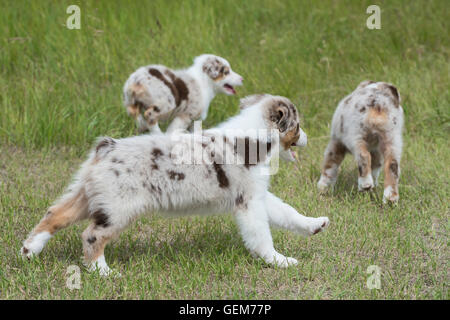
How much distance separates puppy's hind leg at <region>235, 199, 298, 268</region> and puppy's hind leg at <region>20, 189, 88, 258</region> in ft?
4.01

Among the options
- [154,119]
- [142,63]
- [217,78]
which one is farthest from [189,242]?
[142,63]

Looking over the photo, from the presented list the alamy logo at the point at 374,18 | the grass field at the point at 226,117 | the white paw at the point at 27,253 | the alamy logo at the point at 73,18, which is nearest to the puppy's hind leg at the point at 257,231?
the grass field at the point at 226,117

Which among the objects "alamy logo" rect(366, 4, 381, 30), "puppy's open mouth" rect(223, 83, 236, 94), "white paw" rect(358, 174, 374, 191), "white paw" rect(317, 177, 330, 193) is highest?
"alamy logo" rect(366, 4, 381, 30)

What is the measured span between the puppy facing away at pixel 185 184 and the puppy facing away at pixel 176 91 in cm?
275

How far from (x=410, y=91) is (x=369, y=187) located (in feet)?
Answer: 10.1

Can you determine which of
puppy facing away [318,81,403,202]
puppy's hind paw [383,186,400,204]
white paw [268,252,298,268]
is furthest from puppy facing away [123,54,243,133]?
white paw [268,252,298,268]

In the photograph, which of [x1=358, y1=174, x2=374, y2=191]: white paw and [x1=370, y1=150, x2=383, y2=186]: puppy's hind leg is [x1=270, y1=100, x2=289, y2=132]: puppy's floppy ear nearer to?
[x1=358, y1=174, x2=374, y2=191]: white paw

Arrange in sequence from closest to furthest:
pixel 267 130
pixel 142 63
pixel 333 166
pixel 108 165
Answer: pixel 108 165 < pixel 267 130 < pixel 333 166 < pixel 142 63

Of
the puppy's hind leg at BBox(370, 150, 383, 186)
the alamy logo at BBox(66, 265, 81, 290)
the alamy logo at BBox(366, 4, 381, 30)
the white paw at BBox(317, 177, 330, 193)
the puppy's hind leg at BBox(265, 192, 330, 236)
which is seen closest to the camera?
the alamy logo at BBox(66, 265, 81, 290)

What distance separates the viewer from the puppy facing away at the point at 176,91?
7.93 metres

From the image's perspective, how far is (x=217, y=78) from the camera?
869 centimetres

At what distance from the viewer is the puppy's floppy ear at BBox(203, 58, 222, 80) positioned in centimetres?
863

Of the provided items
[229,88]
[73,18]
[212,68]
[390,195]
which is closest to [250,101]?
[390,195]
